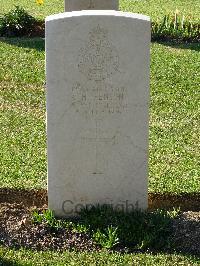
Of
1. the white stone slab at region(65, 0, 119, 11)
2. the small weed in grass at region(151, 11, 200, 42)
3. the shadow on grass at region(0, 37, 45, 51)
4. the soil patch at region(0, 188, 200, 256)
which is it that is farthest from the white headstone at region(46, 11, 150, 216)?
the small weed in grass at region(151, 11, 200, 42)

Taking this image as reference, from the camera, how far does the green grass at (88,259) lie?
18.5 ft

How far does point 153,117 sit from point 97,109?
132 inches

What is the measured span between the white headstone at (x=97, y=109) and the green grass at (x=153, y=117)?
0.89m

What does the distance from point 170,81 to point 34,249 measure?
5.41 m

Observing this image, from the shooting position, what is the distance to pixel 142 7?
53.8ft

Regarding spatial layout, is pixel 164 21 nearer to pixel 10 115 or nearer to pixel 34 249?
pixel 10 115

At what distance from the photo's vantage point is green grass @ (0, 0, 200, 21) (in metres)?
15.5

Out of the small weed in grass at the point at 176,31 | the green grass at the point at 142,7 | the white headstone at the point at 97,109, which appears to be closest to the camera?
the white headstone at the point at 97,109

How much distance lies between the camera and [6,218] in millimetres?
6211

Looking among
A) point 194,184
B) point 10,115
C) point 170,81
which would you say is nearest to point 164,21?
point 170,81

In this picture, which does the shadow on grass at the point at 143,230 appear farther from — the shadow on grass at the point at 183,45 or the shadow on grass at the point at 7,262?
the shadow on grass at the point at 183,45

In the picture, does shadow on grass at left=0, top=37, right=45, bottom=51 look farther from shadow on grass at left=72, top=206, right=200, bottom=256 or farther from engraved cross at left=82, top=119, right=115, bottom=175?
shadow on grass at left=72, top=206, right=200, bottom=256

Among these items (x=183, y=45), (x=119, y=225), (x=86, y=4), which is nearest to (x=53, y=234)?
(x=119, y=225)

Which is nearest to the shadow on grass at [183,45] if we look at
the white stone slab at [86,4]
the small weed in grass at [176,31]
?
the small weed in grass at [176,31]
